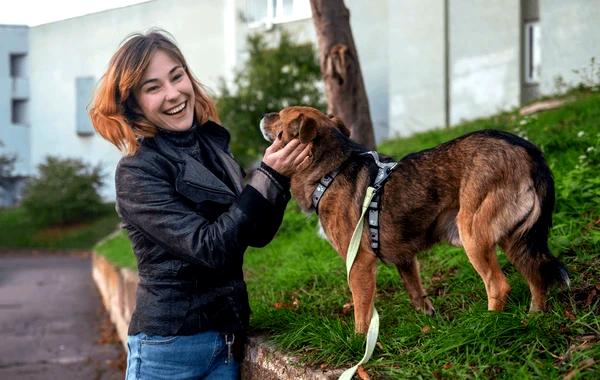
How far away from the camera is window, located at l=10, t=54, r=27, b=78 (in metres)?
38.8

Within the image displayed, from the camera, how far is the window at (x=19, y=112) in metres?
38.5

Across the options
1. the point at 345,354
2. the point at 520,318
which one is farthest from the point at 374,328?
the point at 520,318

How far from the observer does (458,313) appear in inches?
162

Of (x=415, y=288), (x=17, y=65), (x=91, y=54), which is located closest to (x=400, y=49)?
(x=415, y=288)

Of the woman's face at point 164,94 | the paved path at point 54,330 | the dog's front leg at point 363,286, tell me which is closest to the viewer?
the woman's face at point 164,94

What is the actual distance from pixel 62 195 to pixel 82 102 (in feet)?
24.6

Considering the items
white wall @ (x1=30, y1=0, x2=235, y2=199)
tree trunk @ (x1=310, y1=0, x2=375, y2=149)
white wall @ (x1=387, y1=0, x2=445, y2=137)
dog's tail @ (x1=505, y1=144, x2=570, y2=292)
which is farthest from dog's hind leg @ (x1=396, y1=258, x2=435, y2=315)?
white wall @ (x1=30, y1=0, x2=235, y2=199)

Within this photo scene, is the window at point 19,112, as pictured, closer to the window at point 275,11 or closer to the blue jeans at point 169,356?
the window at point 275,11

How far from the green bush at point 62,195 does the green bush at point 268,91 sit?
11.9 m

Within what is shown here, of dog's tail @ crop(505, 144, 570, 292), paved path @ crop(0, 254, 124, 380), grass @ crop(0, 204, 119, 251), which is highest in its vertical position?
dog's tail @ crop(505, 144, 570, 292)

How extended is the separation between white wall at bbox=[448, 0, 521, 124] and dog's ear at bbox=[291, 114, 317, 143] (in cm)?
1396

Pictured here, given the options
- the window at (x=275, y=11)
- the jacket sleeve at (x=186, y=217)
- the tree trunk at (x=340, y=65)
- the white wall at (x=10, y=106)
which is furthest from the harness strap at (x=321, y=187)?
the white wall at (x=10, y=106)

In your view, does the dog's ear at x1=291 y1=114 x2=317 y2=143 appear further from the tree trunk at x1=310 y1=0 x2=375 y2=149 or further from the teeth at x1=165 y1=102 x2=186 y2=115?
the tree trunk at x1=310 y1=0 x2=375 y2=149

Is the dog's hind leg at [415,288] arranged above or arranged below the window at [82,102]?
below
